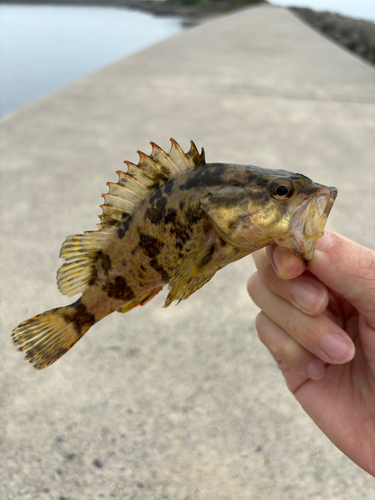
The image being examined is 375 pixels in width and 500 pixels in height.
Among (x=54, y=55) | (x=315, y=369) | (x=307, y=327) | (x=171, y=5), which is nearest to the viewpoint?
(x=307, y=327)

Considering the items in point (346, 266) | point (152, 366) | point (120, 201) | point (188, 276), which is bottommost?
point (152, 366)

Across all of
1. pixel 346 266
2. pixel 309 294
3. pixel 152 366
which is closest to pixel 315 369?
pixel 309 294

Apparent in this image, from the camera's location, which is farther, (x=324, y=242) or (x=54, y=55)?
(x=54, y=55)

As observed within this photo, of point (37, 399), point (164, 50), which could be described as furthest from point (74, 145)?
point (164, 50)

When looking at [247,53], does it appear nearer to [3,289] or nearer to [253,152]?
[253,152]

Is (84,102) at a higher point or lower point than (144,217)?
lower

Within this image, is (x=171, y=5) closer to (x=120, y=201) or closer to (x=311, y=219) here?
(x=120, y=201)

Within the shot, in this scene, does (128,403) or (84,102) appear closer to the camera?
(128,403)
